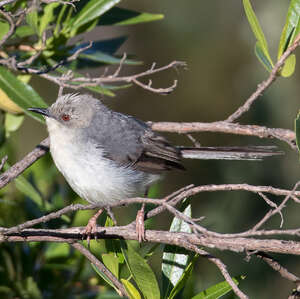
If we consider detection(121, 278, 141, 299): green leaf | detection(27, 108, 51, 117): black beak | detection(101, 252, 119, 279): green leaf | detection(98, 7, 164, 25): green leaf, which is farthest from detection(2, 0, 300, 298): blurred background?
detection(121, 278, 141, 299): green leaf

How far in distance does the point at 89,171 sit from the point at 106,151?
0.28 meters

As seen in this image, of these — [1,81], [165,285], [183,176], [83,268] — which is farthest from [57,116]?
[183,176]

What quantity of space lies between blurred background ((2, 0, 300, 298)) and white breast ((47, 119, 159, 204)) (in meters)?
1.17

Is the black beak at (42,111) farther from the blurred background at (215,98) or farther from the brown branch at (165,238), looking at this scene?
the blurred background at (215,98)

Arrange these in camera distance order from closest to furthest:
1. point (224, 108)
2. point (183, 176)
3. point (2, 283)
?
point (2, 283) < point (183, 176) < point (224, 108)

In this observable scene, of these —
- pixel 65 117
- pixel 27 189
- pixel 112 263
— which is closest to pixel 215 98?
pixel 65 117

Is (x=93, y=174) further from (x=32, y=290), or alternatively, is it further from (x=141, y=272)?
(x=141, y=272)

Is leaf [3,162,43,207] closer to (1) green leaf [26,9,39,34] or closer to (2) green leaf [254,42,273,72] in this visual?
(1) green leaf [26,9,39,34]

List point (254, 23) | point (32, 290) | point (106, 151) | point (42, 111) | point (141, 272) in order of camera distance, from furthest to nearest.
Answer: point (106, 151), point (42, 111), point (32, 290), point (254, 23), point (141, 272)

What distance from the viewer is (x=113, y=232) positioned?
116 inches

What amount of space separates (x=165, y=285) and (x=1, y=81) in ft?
5.86

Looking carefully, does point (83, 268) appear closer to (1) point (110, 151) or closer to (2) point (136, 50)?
(1) point (110, 151)

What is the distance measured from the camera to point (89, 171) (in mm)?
3848

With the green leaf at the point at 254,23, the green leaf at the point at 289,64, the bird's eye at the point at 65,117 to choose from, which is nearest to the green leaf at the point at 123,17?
the bird's eye at the point at 65,117
